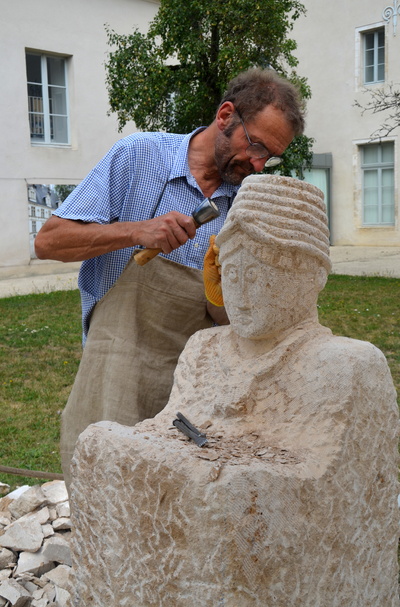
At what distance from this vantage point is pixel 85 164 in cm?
1279

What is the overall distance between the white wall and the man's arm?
9.64 meters

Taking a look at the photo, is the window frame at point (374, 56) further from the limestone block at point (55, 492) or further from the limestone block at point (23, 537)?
the limestone block at point (23, 537)

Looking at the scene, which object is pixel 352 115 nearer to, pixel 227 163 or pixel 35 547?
pixel 227 163

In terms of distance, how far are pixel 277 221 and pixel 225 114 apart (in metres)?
0.77

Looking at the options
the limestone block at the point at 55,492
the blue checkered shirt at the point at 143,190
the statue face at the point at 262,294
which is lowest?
the limestone block at the point at 55,492

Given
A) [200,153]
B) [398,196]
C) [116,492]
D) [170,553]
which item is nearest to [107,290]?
[200,153]

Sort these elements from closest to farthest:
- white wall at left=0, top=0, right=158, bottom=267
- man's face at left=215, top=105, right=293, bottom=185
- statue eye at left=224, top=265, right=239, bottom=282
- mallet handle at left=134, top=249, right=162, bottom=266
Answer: statue eye at left=224, top=265, right=239, bottom=282 < mallet handle at left=134, top=249, right=162, bottom=266 < man's face at left=215, top=105, right=293, bottom=185 < white wall at left=0, top=0, right=158, bottom=267

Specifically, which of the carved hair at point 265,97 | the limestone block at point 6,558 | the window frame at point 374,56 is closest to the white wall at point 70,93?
the window frame at point 374,56

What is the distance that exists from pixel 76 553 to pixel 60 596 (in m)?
1.03

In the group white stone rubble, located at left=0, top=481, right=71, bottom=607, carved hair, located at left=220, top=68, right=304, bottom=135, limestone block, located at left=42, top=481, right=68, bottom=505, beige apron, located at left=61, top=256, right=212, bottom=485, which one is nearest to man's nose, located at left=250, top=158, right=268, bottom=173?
carved hair, located at left=220, top=68, right=304, bottom=135

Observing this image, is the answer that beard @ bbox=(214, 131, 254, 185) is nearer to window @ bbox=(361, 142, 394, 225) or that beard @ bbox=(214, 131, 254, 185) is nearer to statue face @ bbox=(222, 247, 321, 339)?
statue face @ bbox=(222, 247, 321, 339)

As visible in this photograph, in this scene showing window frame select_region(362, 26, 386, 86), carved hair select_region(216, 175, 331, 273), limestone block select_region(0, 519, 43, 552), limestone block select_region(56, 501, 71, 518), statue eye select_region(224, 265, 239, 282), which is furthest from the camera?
window frame select_region(362, 26, 386, 86)

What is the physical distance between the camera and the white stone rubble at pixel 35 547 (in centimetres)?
294

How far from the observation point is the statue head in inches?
81.4
